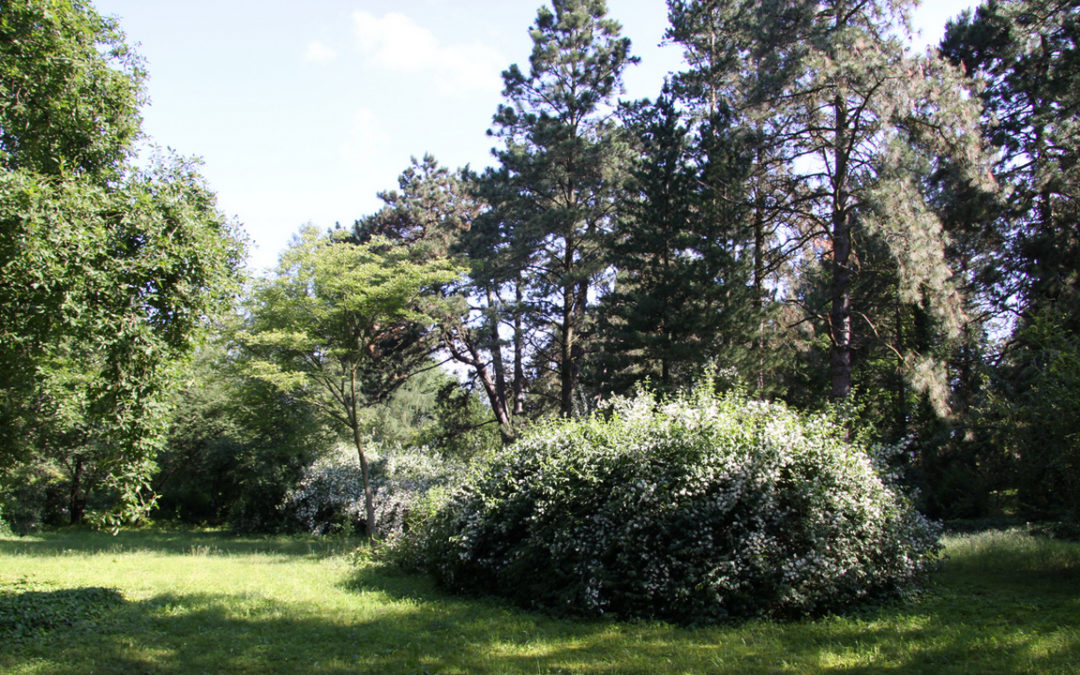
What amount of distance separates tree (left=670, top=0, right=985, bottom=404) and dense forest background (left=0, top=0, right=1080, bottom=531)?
8 centimetres

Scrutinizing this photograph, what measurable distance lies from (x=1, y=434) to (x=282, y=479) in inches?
586

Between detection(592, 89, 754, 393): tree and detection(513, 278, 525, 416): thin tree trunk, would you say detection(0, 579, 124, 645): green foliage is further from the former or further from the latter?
detection(513, 278, 525, 416): thin tree trunk

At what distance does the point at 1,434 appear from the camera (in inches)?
369

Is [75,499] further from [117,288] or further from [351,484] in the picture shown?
[117,288]

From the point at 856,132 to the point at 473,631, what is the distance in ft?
46.4

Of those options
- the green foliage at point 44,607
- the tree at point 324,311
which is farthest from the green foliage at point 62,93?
the tree at point 324,311

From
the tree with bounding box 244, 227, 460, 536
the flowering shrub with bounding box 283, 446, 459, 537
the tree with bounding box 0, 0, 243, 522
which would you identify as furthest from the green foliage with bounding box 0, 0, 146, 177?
the flowering shrub with bounding box 283, 446, 459, 537

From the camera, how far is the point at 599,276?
23.8m

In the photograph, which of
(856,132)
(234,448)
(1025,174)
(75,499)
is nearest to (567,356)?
(856,132)

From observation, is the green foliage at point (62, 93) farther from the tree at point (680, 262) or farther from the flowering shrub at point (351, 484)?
the flowering shrub at point (351, 484)

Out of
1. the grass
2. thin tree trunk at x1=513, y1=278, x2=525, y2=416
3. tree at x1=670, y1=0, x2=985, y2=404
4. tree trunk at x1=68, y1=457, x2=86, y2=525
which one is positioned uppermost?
tree at x1=670, y1=0, x2=985, y2=404

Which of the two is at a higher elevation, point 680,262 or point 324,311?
point 680,262

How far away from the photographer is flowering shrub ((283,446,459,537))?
70.5 feet

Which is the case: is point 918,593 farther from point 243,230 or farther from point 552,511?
point 243,230
